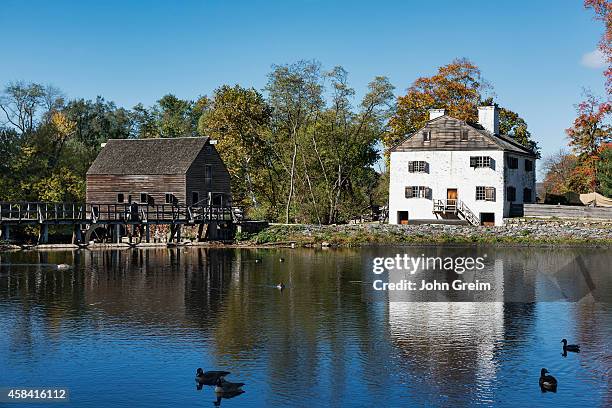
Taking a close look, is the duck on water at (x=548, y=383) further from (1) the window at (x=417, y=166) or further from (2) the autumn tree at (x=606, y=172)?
(2) the autumn tree at (x=606, y=172)

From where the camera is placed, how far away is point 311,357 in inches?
905

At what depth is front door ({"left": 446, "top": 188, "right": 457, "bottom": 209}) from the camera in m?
72.0

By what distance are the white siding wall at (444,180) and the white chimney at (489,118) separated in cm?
425

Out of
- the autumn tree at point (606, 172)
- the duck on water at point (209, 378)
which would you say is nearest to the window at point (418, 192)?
the autumn tree at point (606, 172)

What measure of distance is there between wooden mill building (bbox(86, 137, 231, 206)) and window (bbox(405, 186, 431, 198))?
57.3 feet

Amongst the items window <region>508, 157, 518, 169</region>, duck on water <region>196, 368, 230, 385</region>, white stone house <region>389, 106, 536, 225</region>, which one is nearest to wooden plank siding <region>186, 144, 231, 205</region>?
white stone house <region>389, 106, 536, 225</region>

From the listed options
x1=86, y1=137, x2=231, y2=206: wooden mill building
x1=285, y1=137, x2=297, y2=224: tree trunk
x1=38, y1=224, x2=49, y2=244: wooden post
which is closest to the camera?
x1=38, y1=224, x2=49, y2=244: wooden post

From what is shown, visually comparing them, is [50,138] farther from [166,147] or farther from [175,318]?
[175,318]

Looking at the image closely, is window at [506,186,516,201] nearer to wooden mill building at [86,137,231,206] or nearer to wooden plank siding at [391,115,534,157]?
wooden plank siding at [391,115,534,157]

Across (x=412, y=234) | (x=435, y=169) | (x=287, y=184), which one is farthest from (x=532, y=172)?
(x=287, y=184)

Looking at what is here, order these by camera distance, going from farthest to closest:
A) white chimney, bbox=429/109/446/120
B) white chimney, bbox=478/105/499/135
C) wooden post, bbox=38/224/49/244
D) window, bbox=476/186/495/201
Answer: white chimney, bbox=478/105/499/135, white chimney, bbox=429/109/446/120, window, bbox=476/186/495/201, wooden post, bbox=38/224/49/244

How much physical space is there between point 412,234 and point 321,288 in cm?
3023

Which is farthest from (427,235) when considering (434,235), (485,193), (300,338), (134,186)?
(300,338)

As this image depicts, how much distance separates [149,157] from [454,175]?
27.9 meters
